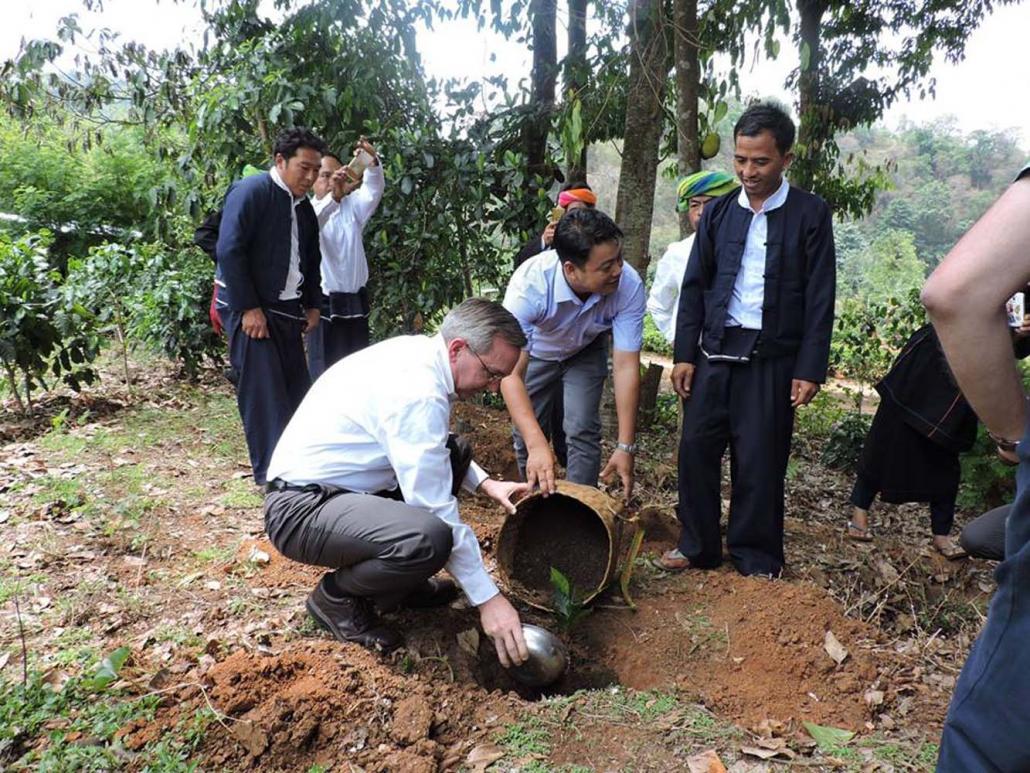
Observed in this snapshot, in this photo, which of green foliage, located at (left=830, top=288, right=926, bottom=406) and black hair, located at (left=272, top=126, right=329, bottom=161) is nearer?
black hair, located at (left=272, top=126, right=329, bottom=161)

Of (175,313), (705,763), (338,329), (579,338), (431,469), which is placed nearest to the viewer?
(705,763)

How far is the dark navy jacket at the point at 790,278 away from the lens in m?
3.32

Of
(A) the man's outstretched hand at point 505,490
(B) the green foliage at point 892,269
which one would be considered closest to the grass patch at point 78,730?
(A) the man's outstretched hand at point 505,490

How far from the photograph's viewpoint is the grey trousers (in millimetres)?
3990

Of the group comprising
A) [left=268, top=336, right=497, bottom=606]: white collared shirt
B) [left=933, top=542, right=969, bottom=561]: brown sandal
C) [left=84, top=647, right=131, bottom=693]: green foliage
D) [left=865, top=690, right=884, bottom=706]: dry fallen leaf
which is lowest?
[left=933, top=542, right=969, bottom=561]: brown sandal

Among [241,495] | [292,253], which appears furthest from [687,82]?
[241,495]

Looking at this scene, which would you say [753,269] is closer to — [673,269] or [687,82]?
[673,269]

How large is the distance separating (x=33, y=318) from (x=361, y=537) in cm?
425

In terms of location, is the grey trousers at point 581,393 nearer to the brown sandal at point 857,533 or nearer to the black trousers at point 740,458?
the black trousers at point 740,458

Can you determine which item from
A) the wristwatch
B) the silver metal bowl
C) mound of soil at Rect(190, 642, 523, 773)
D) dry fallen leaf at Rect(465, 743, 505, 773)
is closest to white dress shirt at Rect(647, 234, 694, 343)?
the silver metal bowl

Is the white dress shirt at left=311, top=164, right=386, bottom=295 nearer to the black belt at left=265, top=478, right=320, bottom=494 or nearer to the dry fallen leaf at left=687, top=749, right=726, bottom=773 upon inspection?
the black belt at left=265, top=478, right=320, bottom=494

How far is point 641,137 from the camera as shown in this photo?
5.61 m

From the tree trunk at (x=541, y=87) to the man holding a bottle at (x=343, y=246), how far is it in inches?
73.7

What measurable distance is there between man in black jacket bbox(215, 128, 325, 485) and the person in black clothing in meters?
3.50
